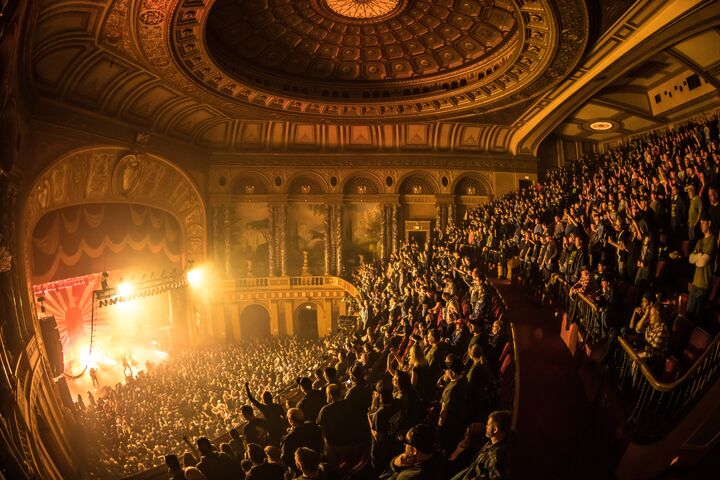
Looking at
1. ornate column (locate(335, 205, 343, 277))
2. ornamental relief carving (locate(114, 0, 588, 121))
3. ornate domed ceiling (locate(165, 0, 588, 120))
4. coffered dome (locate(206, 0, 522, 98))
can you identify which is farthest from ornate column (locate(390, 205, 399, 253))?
coffered dome (locate(206, 0, 522, 98))

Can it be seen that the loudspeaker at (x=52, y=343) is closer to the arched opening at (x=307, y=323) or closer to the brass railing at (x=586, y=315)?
the arched opening at (x=307, y=323)

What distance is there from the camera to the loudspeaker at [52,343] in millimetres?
11008

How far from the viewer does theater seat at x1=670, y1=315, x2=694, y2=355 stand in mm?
4973

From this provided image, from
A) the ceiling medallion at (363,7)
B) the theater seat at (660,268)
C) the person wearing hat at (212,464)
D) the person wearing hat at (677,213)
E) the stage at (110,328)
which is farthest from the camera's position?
the stage at (110,328)

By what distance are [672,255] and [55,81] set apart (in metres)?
14.4

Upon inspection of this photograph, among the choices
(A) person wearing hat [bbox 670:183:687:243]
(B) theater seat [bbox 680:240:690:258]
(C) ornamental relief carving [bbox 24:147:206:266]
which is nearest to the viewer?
(B) theater seat [bbox 680:240:690:258]

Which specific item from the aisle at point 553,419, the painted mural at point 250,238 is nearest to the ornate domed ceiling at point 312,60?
the painted mural at point 250,238

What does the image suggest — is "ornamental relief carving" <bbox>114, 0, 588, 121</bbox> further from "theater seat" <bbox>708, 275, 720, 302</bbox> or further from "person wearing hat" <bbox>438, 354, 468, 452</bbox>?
"person wearing hat" <bbox>438, 354, 468, 452</bbox>

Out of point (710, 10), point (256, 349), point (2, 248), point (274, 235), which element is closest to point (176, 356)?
point (256, 349)

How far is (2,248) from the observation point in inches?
336

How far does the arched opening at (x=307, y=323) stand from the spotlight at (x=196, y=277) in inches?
189

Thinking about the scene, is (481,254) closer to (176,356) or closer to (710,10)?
(710,10)

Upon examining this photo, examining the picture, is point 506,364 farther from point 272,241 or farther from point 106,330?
point 106,330

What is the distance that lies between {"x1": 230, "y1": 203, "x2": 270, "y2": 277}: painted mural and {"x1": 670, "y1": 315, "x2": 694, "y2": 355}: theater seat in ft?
55.8
